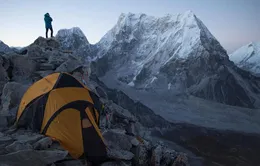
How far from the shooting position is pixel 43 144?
11.6m

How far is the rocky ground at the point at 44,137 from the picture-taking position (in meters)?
10.6

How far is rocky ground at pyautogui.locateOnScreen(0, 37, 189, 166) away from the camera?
1062 cm

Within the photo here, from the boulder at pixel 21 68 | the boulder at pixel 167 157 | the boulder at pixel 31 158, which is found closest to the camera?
the boulder at pixel 31 158

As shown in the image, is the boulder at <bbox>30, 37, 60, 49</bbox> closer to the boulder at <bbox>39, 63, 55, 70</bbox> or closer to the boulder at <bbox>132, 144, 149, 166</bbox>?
the boulder at <bbox>39, 63, 55, 70</bbox>

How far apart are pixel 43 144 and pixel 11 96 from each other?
6.24 meters

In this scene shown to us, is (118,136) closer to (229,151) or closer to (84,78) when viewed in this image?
(84,78)

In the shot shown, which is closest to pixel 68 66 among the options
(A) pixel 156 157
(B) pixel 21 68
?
(B) pixel 21 68

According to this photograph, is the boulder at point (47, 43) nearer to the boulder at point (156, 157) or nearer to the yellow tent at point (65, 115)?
the yellow tent at point (65, 115)

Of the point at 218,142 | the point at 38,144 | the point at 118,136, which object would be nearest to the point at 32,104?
the point at 38,144

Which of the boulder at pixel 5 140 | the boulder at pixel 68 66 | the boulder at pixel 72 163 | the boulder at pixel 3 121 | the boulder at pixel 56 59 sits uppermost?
the boulder at pixel 56 59

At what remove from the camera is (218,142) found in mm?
144500

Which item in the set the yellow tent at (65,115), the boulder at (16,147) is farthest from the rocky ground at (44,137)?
the yellow tent at (65,115)

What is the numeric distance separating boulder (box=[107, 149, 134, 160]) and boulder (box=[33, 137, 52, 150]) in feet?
9.17

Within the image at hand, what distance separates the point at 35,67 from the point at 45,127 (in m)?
9.08
